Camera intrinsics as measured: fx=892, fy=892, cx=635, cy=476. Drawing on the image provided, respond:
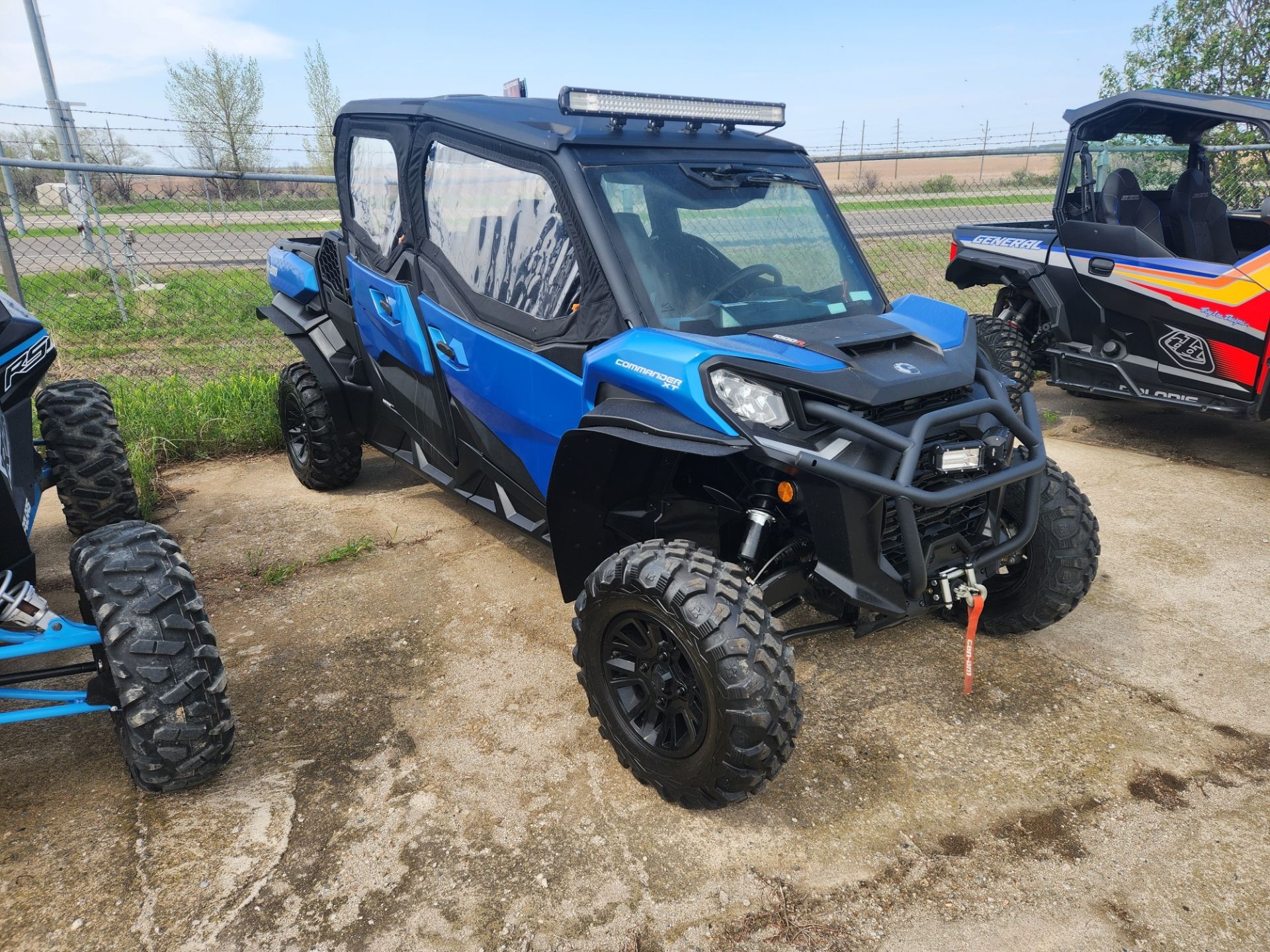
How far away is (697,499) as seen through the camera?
2.91m

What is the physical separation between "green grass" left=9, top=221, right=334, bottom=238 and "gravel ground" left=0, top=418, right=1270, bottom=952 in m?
4.92

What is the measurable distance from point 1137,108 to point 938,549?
4155 millimetres

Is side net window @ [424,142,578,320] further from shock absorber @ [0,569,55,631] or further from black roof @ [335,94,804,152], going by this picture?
shock absorber @ [0,569,55,631]

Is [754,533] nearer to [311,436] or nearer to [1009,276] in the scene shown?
[311,436]

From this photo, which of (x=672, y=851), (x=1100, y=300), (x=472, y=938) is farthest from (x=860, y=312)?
(x=1100, y=300)

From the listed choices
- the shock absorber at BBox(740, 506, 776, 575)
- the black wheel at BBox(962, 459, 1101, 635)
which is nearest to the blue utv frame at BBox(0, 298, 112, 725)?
the shock absorber at BBox(740, 506, 776, 575)

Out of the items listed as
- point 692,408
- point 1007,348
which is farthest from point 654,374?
point 1007,348

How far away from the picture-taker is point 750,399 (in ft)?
8.18

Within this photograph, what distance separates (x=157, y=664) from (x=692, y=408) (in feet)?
5.32

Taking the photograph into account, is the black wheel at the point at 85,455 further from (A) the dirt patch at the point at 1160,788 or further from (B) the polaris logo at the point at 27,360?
(A) the dirt patch at the point at 1160,788

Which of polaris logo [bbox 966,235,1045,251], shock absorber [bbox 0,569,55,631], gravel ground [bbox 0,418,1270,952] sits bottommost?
gravel ground [bbox 0,418,1270,952]

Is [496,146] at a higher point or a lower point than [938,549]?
higher

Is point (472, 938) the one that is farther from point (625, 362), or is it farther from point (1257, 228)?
point (1257, 228)

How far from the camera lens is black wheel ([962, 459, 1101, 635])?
3041 millimetres
